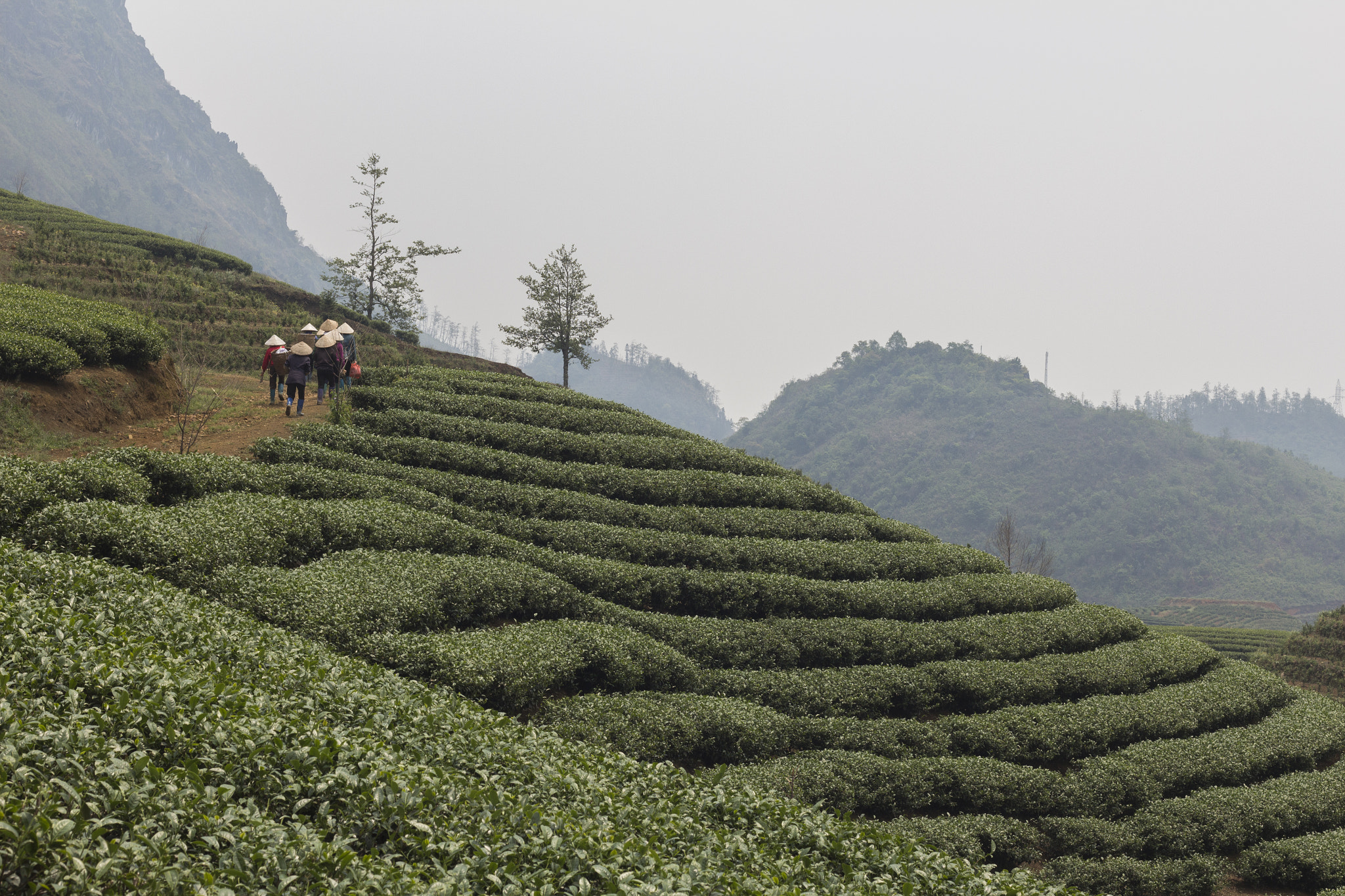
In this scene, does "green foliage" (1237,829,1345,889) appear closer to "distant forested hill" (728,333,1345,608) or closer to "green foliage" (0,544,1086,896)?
"green foliage" (0,544,1086,896)

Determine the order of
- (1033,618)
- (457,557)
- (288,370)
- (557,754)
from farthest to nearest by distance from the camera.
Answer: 1. (288,370)
2. (1033,618)
3. (457,557)
4. (557,754)

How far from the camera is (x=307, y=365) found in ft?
74.0

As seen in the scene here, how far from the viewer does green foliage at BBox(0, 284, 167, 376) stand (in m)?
17.4

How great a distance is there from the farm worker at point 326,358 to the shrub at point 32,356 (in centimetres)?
632

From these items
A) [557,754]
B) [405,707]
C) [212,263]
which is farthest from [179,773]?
[212,263]

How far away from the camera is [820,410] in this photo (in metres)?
190

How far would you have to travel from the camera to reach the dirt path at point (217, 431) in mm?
16922

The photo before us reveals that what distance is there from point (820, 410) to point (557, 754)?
609ft

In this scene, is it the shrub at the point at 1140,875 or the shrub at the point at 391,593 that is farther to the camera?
the shrub at the point at 1140,875

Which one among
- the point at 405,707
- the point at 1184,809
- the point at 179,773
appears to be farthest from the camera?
the point at 1184,809

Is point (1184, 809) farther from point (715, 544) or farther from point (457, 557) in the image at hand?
point (457, 557)

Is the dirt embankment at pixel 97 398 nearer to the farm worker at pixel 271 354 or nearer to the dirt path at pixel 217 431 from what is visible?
the dirt path at pixel 217 431

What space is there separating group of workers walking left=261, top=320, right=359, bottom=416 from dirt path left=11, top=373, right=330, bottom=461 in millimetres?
542

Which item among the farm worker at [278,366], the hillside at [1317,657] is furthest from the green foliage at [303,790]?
the hillside at [1317,657]
